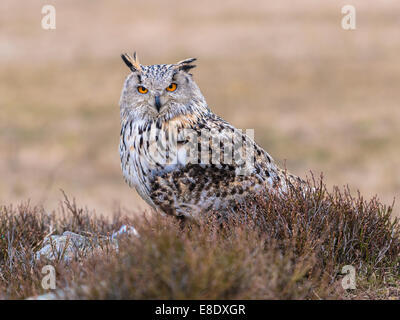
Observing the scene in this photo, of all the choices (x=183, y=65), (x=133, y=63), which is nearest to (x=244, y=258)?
(x=183, y=65)

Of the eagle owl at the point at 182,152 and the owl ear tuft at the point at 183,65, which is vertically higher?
the owl ear tuft at the point at 183,65

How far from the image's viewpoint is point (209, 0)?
1944 inches

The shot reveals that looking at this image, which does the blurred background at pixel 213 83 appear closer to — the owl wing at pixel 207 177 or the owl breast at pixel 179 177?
the owl breast at pixel 179 177

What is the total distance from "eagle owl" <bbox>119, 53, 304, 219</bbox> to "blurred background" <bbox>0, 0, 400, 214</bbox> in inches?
96.8

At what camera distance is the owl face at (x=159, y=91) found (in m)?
5.63

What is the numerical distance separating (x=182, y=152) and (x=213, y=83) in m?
23.7

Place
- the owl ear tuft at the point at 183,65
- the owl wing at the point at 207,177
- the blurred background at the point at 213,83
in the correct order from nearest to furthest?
1. the owl wing at the point at 207,177
2. the owl ear tuft at the point at 183,65
3. the blurred background at the point at 213,83

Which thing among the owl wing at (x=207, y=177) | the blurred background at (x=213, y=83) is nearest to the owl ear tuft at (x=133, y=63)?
the owl wing at (x=207, y=177)

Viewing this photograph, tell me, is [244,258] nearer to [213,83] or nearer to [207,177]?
[207,177]

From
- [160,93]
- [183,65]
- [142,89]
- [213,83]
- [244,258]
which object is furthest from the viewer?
[213,83]

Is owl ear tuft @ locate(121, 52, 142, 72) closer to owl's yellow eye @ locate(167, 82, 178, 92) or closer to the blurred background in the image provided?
owl's yellow eye @ locate(167, 82, 178, 92)

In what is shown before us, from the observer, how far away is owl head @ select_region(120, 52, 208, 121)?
564cm

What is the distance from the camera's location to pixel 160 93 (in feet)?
18.4
